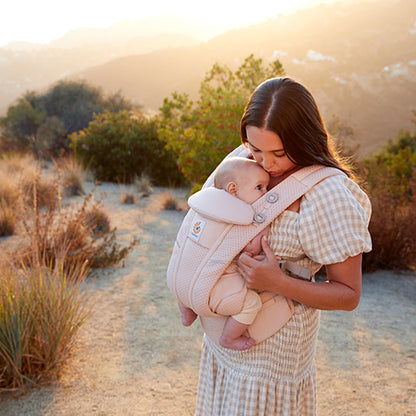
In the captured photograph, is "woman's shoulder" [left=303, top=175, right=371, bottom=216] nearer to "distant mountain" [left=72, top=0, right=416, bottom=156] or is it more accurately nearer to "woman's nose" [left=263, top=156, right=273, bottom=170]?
"woman's nose" [left=263, top=156, right=273, bottom=170]

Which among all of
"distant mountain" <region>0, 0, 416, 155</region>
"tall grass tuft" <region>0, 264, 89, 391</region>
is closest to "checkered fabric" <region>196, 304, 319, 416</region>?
"tall grass tuft" <region>0, 264, 89, 391</region>

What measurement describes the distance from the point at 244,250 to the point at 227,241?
76mm

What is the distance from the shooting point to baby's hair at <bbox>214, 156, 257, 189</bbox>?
144 cm

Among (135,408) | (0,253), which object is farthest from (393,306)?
(0,253)

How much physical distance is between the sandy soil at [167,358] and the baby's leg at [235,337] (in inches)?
65.3

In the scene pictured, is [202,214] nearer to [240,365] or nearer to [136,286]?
[240,365]

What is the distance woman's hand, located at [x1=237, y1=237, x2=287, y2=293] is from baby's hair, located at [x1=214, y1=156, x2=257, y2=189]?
26cm

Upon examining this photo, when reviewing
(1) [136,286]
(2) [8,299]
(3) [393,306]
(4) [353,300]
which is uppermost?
(4) [353,300]

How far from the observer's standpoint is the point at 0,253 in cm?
462

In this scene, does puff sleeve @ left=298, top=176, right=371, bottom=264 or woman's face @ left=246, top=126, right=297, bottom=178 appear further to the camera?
woman's face @ left=246, top=126, right=297, bottom=178

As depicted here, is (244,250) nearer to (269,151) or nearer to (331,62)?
(269,151)

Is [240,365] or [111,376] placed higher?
[240,365]

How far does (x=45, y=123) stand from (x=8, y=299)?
14469 mm

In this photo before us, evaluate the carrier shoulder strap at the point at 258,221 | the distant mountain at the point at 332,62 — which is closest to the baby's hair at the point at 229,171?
the carrier shoulder strap at the point at 258,221
